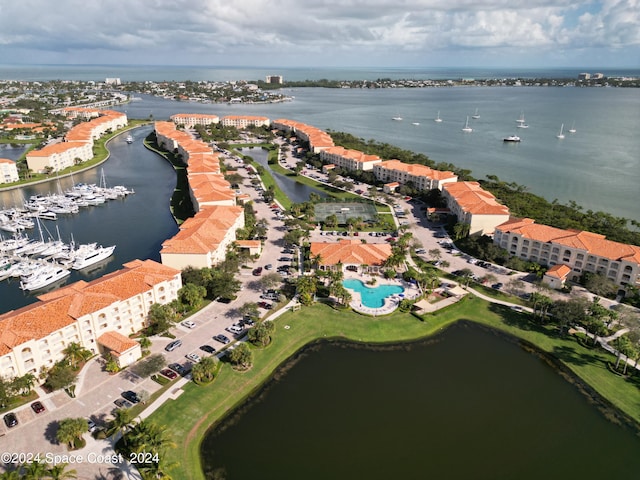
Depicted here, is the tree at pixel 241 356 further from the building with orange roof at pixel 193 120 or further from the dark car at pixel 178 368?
the building with orange roof at pixel 193 120

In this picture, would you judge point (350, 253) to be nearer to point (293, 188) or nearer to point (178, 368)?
point (178, 368)

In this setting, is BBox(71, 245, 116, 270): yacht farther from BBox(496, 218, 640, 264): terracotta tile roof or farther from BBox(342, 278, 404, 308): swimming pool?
BBox(496, 218, 640, 264): terracotta tile roof

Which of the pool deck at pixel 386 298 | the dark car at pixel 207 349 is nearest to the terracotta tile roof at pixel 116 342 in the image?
the dark car at pixel 207 349

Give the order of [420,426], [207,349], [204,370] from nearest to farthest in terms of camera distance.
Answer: [420,426], [204,370], [207,349]

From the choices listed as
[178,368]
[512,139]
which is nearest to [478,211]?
[178,368]

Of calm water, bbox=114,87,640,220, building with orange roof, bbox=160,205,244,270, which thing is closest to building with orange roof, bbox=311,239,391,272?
building with orange roof, bbox=160,205,244,270
